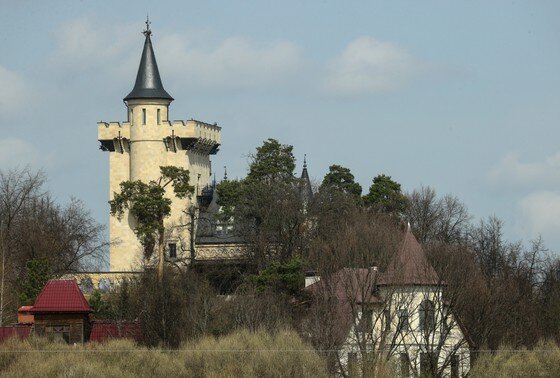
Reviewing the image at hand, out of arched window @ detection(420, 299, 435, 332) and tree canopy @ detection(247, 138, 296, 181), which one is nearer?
arched window @ detection(420, 299, 435, 332)

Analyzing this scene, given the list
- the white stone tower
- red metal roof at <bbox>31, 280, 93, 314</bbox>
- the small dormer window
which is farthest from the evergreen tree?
the white stone tower

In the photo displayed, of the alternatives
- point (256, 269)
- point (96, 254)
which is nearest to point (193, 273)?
point (256, 269)

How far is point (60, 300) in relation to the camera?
70.8 m

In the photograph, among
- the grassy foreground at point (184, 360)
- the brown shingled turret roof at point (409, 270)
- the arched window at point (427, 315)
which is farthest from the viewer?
the brown shingled turret roof at point (409, 270)

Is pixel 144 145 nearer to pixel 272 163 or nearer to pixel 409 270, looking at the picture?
pixel 272 163

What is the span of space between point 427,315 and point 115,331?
40.6 ft

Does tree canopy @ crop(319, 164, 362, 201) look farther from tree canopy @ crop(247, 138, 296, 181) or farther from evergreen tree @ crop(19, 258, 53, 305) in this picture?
evergreen tree @ crop(19, 258, 53, 305)

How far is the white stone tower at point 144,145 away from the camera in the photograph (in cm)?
10262

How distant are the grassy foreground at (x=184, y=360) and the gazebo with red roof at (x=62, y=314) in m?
6.66

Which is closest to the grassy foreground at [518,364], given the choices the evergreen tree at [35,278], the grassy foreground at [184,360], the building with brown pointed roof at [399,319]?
the building with brown pointed roof at [399,319]

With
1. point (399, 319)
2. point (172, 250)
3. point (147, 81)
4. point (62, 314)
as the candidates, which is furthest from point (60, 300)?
point (147, 81)

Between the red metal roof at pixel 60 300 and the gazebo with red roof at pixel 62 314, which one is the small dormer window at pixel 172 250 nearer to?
the red metal roof at pixel 60 300

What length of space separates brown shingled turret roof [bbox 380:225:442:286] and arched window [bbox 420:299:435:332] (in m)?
0.97

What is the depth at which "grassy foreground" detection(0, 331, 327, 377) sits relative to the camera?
193ft
